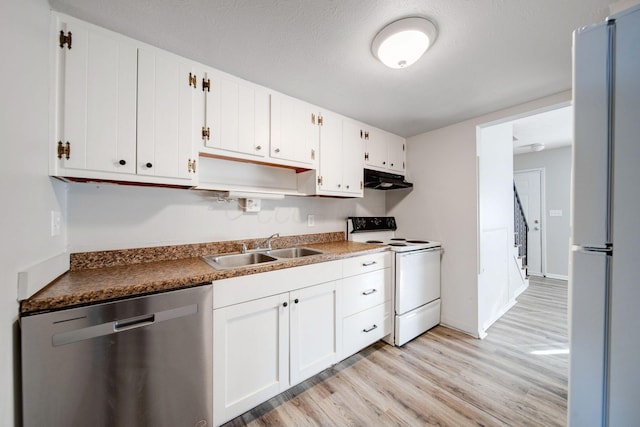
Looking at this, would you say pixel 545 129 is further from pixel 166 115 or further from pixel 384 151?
pixel 166 115

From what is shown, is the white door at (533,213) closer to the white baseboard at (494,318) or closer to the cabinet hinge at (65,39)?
the white baseboard at (494,318)

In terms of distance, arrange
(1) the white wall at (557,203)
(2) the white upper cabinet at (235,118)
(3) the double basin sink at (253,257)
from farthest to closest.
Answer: (1) the white wall at (557,203) → (3) the double basin sink at (253,257) → (2) the white upper cabinet at (235,118)

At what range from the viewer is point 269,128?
1898 mm

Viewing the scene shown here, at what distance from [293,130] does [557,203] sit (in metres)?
5.32

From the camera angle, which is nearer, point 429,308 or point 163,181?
point 163,181

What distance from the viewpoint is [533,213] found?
4738 millimetres

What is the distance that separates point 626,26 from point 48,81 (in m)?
2.28

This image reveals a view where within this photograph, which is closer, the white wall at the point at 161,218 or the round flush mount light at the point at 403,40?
the round flush mount light at the point at 403,40

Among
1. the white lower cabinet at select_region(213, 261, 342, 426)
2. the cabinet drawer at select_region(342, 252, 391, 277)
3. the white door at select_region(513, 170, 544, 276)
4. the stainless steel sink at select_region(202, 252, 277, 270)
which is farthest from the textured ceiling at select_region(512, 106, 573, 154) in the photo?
the stainless steel sink at select_region(202, 252, 277, 270)

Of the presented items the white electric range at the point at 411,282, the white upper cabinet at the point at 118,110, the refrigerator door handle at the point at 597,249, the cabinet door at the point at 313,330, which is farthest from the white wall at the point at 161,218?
the refrigerator door handle at the point at 597,249

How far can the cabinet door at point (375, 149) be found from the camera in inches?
104

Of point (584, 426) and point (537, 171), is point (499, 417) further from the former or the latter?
point (537, 171)

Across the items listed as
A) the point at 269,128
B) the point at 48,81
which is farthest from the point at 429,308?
the point at 48,81

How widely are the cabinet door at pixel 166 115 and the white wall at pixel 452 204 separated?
250cm
